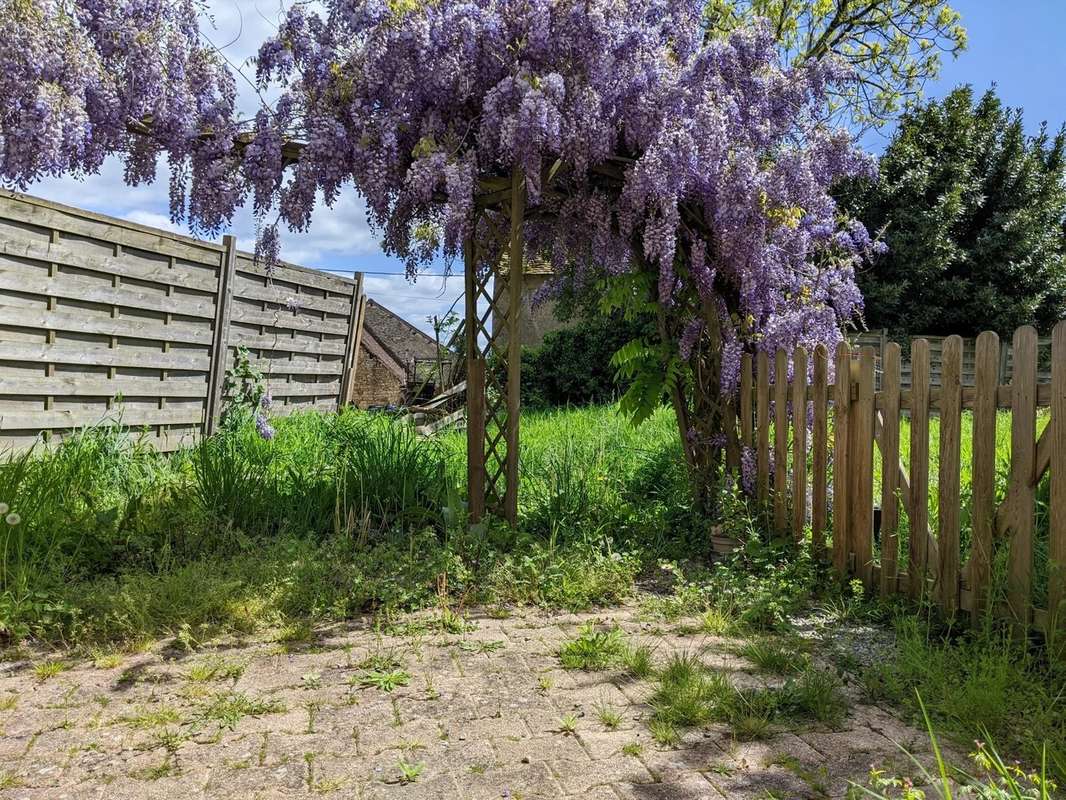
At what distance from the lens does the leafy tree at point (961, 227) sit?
16484 mm

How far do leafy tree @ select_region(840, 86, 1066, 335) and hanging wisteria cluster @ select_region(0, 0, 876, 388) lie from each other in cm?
1214

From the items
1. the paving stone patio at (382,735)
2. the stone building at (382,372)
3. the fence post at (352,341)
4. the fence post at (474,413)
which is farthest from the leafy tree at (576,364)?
the paving stone patio at (382,735)

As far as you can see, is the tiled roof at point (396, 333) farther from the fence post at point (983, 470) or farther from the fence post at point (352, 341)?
the fence post at point (983, 470)

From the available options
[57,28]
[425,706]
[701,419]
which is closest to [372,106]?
[57,28]

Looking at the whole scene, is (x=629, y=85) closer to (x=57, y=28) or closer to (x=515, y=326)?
(x=515, y=326)

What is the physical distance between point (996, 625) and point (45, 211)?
692 centimetres

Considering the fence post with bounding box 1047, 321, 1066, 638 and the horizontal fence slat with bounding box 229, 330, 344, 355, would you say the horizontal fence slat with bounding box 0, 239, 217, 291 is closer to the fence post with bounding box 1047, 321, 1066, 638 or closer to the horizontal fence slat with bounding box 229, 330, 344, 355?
the horizontal fence slat with bounding box 229, 330, 344, 355

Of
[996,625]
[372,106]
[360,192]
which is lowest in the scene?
[996,625]

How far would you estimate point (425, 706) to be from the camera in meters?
2.98

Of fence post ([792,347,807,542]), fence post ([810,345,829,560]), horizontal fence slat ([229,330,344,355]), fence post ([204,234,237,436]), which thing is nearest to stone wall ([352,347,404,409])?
horizontal fence slat ([229,330,344,355])

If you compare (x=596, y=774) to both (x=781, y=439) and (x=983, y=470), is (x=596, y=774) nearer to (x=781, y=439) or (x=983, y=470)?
A: (x=983, y=470)

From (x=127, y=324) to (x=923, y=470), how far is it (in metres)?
6.47

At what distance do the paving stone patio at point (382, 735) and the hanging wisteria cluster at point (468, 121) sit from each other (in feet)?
7.89

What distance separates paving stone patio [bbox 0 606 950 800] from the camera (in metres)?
2.44
